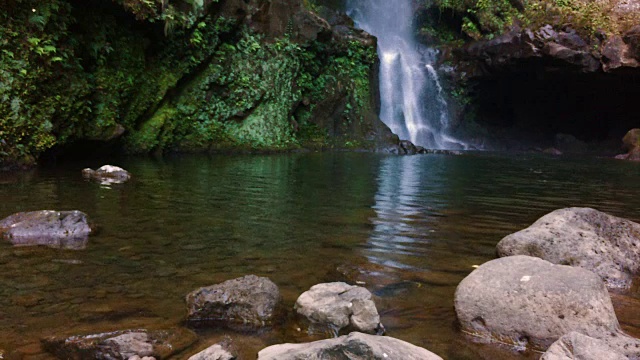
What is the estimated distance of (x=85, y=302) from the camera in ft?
11.0

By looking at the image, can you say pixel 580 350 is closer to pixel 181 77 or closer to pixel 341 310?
pixel 341 310

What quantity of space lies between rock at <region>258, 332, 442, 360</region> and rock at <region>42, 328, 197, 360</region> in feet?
2.37

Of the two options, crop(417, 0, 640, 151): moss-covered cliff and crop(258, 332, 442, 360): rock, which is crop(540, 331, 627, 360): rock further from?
crop(417, 0, 640, 151): moss-covered cliff

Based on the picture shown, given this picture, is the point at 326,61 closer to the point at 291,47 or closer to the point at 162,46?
the point at 291,47

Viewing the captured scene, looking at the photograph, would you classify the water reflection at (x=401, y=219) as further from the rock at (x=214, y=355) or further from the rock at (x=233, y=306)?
the rock at (x=214, y=355)

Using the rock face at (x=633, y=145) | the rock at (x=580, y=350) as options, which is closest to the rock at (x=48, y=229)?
the rock at (x=580, y=350)

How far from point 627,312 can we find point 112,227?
5.22 meters

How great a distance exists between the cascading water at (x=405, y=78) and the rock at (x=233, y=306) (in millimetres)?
22462

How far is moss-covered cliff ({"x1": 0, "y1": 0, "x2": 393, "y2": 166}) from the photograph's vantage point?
33.6 ft

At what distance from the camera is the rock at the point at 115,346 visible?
2.64m

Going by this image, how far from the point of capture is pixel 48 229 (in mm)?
5031

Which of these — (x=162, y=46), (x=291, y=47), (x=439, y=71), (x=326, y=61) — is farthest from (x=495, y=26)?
(x=162, y=46)

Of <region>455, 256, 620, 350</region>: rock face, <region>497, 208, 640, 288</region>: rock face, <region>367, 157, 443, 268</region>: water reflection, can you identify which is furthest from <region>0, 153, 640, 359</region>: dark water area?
<region>497, 208, 640, 288</region>: rock face

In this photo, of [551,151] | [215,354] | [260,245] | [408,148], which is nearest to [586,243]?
[260,245]
